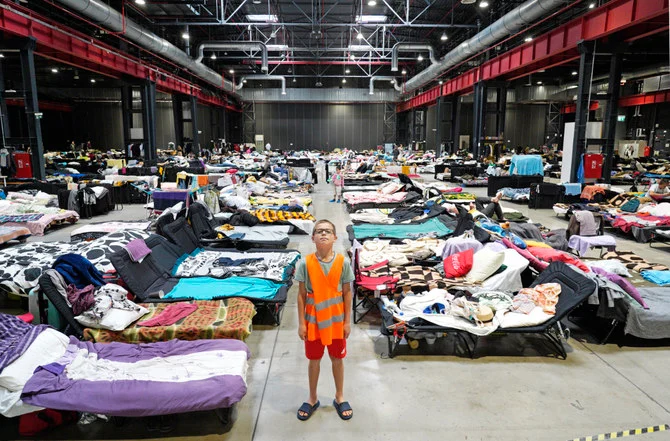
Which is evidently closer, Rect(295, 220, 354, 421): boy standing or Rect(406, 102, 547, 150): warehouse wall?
Rect(295, 220, 354, 421): boy standing

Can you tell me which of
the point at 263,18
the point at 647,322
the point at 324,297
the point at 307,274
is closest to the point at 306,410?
the point at 324,297

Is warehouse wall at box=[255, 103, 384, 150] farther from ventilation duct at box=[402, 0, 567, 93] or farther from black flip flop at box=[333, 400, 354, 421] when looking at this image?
black flip flop at box=[333, 400, 354, 421]

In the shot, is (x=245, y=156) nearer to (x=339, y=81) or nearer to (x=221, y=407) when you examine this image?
(x=339, y=81)

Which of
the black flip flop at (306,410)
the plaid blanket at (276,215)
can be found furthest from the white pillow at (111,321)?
the plaid blanket at (276,215)

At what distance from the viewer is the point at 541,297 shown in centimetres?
474

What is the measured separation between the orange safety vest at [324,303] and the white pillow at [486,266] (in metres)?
2.68

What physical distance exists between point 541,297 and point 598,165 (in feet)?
32.5

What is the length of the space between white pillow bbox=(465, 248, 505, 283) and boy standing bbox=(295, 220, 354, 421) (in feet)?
8.65

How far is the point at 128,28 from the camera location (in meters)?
14.2

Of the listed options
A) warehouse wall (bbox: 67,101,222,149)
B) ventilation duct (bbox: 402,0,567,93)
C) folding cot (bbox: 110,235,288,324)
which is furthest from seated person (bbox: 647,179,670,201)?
warehouse wall (bbox: 67,101,222,149)

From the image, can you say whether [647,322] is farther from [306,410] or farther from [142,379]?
[142,379]

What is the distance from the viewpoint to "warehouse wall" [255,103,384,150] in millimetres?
38969

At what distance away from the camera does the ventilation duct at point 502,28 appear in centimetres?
1219

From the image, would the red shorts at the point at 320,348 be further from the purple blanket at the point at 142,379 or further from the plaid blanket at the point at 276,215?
the plaid blanket at the point at 276,215
